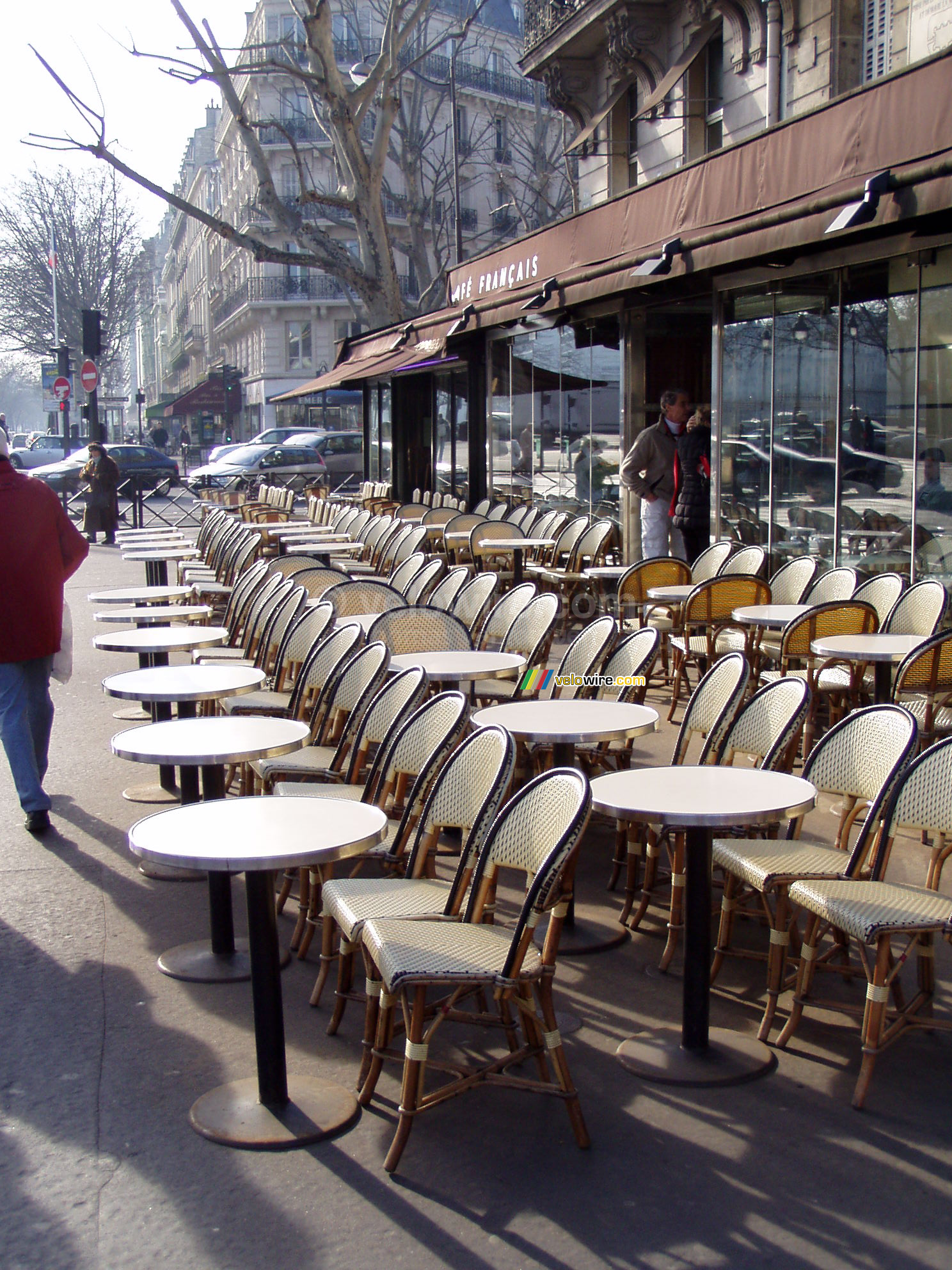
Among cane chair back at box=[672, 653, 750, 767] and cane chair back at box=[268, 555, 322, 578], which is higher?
cane chair back at box=[268, 555, 322, 578]

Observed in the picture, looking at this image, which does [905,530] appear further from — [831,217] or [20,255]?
[20,255]

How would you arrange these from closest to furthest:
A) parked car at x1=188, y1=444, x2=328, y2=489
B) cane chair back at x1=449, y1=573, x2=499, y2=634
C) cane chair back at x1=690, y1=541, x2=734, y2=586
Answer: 1. cane chair back at x1=449, y1=573, x2=499, y2=634
2. cane chair back at x1=690, y1=541, x2=734, y2=586
3. parked car at x1=188, y1=444, x2=328, y2=489

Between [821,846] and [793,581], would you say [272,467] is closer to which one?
[793,581]

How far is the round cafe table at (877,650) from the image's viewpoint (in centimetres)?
584

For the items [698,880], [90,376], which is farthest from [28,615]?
[90,376]

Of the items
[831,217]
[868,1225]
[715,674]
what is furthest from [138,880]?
[831,217]

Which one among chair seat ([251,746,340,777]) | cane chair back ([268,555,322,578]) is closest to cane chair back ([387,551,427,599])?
cane chair back ([268,555,322,578])

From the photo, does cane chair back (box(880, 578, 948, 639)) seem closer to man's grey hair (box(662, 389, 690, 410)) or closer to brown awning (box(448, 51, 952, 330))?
brown awning (box(448, 51, 952, 330))

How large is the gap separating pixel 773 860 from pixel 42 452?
46.1 metres

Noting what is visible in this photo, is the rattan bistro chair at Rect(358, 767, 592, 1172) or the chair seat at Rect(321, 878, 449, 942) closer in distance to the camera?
the rattan bistro chair at Rect(358, 767, 592, 1172)

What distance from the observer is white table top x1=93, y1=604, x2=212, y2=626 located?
747 cm

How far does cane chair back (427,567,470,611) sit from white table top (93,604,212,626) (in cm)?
138

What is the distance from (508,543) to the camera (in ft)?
37.1

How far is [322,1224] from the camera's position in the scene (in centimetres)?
288
